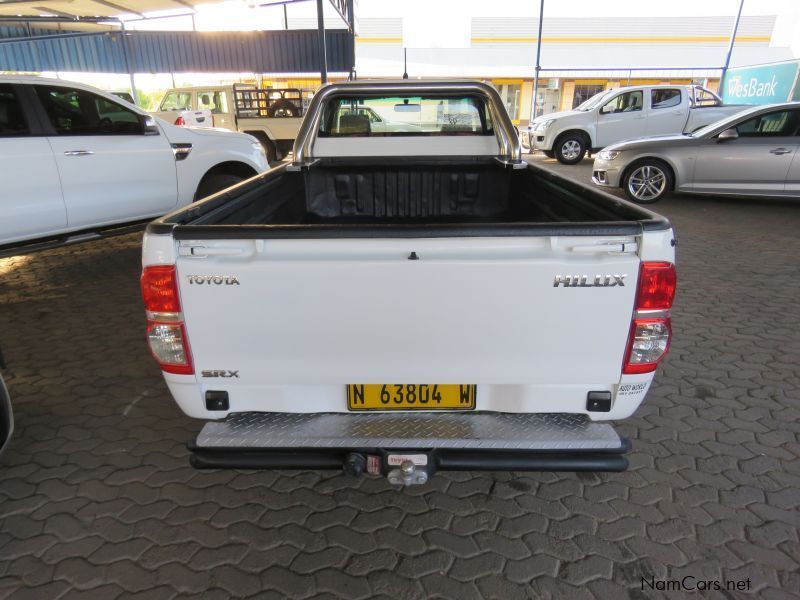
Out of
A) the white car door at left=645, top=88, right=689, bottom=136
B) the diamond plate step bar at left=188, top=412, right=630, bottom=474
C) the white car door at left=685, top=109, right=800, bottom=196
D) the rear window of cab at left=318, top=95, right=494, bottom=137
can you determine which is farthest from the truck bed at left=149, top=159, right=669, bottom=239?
the white car door at left=645, top=88, right=689, bottom=136

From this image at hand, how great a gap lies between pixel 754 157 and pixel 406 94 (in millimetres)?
7026

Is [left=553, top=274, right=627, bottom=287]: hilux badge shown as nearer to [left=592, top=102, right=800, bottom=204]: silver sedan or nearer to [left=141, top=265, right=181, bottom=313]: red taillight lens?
[left=141, top=265, right=181, bottom=313]: red taillight lens

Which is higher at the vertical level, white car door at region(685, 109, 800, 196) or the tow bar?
white car door at region(685, 109, 800, 196)

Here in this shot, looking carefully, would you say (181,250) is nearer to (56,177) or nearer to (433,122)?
(433,122)

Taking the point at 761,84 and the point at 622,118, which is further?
the point at 761,84

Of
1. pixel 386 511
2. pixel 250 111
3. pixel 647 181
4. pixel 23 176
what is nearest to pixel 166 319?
pixel 386 511

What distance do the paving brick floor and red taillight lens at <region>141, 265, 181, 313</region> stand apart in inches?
42.7

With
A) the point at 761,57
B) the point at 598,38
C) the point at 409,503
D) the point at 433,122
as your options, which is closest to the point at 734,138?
the point at 433,122

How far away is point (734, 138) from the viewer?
27.4 feet

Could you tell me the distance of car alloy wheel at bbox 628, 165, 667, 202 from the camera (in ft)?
29.4

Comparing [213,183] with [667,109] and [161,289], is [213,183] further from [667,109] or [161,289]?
[667,109]

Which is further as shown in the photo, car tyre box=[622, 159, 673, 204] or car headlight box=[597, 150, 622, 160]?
car headlight box=[597, 150, 622, 160]

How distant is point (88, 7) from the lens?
1550 cm

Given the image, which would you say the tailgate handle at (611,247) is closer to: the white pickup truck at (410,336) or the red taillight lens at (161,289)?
the white pickup truck at (410,336)
